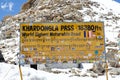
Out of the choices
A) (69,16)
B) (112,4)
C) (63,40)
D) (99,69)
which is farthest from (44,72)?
(112,4)

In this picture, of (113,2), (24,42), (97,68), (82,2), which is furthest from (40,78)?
(113,2)

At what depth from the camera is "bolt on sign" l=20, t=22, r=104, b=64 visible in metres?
13.5

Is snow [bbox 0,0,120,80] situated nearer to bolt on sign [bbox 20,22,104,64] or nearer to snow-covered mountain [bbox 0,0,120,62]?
snow-covered mountain [bbox 0,0,120,62]

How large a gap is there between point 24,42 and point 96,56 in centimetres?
281

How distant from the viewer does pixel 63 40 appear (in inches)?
535

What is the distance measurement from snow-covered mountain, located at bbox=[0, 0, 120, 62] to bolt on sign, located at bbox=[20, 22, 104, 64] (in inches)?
1116

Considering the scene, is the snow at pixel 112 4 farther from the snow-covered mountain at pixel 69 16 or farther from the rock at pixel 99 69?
the rock at pixel 99 69

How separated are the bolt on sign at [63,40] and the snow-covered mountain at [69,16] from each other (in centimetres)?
2834

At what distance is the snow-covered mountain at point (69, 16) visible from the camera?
1866 inches

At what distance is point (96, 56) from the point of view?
13.4 m

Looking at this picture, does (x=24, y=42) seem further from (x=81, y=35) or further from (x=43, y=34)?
(x=81, y=35)

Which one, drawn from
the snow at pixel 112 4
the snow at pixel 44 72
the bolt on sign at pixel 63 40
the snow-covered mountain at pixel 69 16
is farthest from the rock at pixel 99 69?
the snow at pixel 112 4

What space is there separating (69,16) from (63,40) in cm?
3854

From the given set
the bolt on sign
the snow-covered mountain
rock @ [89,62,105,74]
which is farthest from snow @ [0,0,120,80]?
the bolt on sign
